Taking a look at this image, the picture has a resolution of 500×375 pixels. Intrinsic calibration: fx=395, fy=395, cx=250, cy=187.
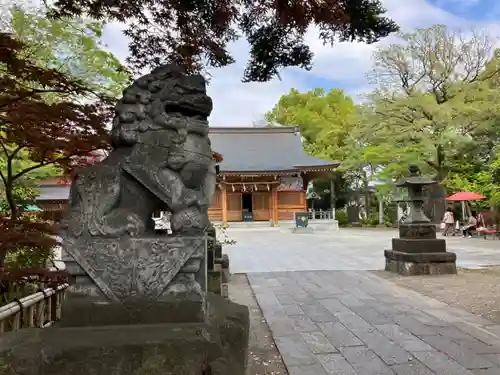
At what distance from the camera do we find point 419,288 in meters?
6.21

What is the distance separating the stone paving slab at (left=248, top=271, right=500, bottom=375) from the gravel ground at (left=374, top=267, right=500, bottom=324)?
0.24 metres

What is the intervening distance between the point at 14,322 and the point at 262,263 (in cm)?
705

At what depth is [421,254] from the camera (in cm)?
739

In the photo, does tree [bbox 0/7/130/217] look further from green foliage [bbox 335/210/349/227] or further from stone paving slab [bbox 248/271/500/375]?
green foliage [bbox 335/210/349/227]

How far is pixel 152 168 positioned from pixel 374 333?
2954 mm

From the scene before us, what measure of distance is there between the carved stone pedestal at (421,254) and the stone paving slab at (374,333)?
1.44 m

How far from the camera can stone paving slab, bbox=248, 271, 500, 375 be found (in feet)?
9.93

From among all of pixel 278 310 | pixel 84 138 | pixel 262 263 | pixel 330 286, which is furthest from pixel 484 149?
pixel 84 138

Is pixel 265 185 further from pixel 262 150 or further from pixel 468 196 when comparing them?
pixel 468 196

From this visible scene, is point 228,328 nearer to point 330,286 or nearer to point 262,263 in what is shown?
point 330,286

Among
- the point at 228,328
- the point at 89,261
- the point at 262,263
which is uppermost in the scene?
the point at 89,261

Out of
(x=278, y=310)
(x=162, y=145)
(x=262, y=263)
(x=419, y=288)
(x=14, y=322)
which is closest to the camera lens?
(x=162, y=145)

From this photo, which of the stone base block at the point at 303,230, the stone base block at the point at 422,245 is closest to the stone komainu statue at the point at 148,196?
the stone base block at the point at 422,245

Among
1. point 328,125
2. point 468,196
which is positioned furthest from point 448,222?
point 328,125
